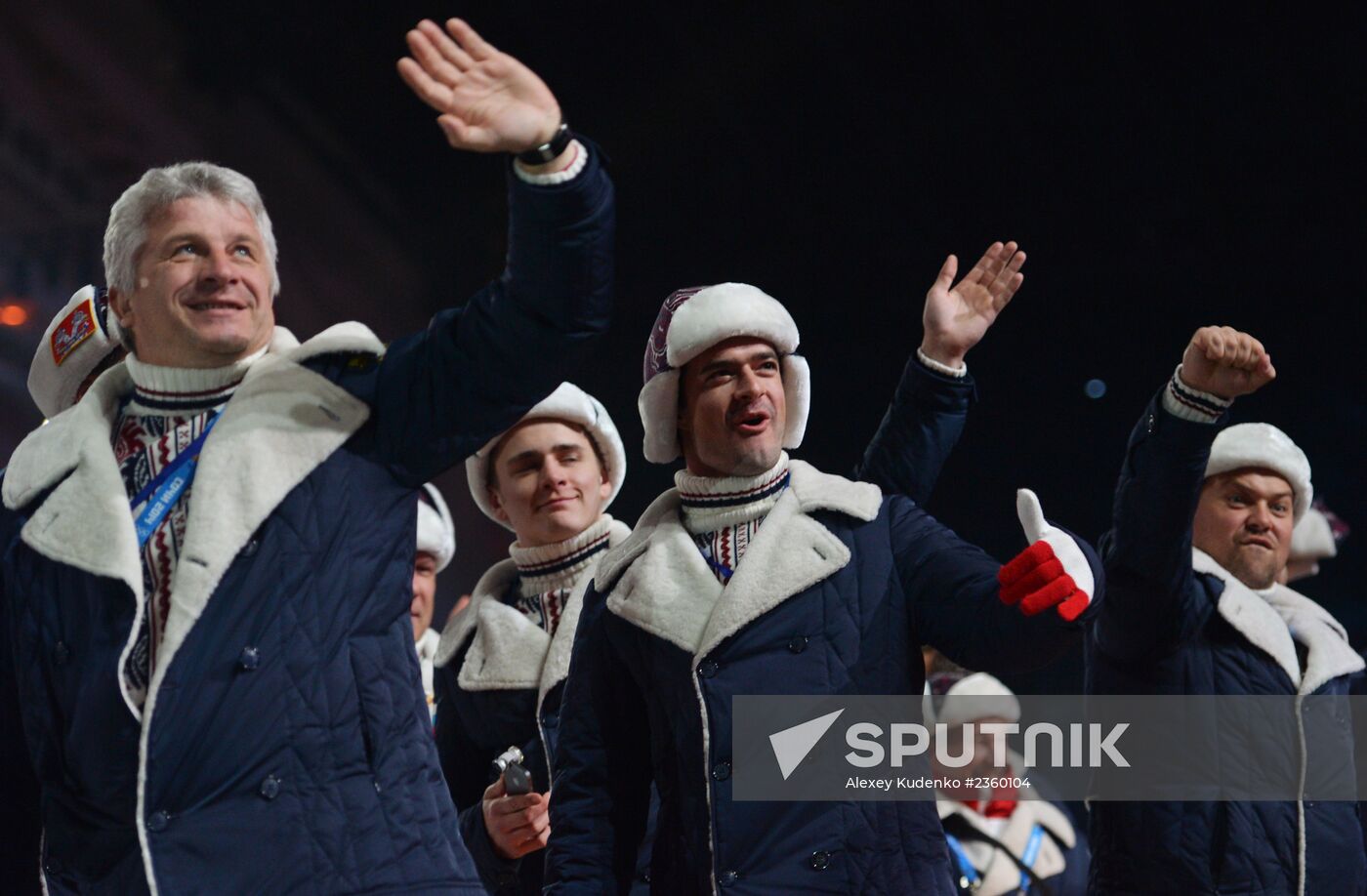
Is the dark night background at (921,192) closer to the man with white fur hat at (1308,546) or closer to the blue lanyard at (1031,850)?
the blue lanyard at (1031,850)

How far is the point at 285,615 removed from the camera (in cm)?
198

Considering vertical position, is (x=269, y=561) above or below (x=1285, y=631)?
below

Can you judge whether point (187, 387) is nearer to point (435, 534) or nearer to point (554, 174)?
point (554, 174)

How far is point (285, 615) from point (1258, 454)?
286 cm

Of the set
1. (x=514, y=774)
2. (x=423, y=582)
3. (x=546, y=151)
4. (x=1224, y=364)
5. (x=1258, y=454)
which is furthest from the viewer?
(x=423, y=582)

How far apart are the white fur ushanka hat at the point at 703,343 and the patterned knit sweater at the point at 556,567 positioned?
17.1 inches

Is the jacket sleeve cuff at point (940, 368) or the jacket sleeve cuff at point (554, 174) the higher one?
the jacket sleeve cuff at point (940, 368)

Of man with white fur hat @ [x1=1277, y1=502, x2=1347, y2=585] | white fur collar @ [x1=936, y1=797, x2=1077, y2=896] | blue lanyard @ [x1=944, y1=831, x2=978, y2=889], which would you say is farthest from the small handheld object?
man with white fur hat @ [x1=1277, y1=502, x2=1347, y2=585]

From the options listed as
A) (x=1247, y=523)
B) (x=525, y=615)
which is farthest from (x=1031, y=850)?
(x=525, y=615)

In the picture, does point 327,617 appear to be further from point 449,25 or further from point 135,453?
point 449,25

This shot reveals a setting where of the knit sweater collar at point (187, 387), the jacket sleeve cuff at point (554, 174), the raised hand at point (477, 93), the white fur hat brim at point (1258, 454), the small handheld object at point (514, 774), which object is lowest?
the small handheld object at point (514, 774)

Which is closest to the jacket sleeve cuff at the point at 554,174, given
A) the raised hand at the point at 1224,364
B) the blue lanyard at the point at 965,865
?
the raised hand at the point at 1224,364

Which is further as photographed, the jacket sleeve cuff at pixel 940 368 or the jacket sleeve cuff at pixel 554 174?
the jacket sleeve cuff at pixel 940 368

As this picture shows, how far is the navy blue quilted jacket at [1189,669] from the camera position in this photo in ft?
11.0
